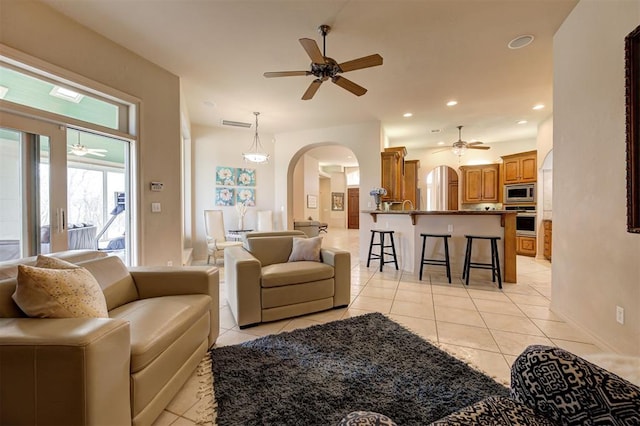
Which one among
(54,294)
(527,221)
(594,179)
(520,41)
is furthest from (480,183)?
(54,294)

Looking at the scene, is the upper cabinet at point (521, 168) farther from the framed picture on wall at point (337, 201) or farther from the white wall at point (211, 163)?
the framed picture on wall at point (337, 201)

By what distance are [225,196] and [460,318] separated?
5220 millimetres

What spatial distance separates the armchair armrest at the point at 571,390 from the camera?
73 cm

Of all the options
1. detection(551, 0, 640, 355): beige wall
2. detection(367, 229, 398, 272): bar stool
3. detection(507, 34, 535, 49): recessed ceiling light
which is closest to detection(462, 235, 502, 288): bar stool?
detection(551, 0, 640, 355): beige wall

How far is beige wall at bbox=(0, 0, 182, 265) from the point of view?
8.00 ft

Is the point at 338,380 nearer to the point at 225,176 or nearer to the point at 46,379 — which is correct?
the point at 46,379

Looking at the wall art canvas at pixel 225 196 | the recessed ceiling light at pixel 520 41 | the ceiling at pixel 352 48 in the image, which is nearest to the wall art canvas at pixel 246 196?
the wall art canvas at pixel 225 196

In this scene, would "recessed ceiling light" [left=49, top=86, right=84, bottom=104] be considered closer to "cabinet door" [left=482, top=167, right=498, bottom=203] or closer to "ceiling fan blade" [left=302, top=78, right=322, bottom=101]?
"ceiling fan blade" [left=302, top=78, right=322, bottom=101]

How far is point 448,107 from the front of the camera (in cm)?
496

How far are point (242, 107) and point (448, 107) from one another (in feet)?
12.4

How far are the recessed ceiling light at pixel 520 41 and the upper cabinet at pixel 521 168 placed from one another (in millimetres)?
3858

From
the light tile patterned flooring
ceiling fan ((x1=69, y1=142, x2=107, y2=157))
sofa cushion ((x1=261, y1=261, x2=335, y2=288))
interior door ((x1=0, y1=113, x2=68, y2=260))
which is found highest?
ceiling fan ((x1=69, y1=142, x2=107, y2=157))

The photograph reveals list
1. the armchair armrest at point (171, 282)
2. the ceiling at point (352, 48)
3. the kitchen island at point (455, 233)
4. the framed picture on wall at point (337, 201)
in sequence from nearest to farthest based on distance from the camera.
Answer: the armchair armrest at point (171, 282) < the ceiling at point (352, 48) < the kitchen island at point (455, 233) < the framed picture on wall at point (337, 201)

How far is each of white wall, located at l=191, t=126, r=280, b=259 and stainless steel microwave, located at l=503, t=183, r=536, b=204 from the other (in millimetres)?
6208
